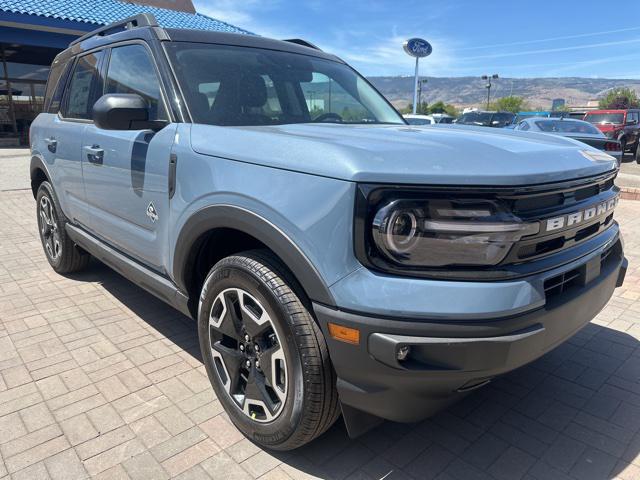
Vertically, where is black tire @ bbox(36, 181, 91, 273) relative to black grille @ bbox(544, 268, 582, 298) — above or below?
below

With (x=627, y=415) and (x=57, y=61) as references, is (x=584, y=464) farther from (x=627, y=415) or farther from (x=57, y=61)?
(x=57, y=61)

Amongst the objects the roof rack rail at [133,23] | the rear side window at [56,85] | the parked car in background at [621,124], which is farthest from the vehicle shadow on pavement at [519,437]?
the parked car in background at [621,124]

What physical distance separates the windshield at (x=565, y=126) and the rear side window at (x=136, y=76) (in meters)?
10.7

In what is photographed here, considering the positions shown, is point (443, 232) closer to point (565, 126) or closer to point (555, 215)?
point (555, 215)

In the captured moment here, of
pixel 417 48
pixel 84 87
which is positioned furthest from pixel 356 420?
pixel 417 48

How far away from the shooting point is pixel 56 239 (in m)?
4.59

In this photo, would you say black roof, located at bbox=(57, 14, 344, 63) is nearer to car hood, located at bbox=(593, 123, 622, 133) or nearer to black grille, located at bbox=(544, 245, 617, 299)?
black grille, located at bbox=(544, 245, 617, 299)

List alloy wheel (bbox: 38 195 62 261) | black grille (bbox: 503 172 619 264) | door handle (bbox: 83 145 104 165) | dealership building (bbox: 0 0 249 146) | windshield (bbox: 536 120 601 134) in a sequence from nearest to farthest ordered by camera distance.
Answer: black grille (bbox: 503 172 619 264) → door handle (bbox: 83 145 104 165) → alloy wheel (bbox: 38 195 62 261) → windshield (bbox: 536 120 601 134) → dealership building (bbox: 0 0 249 146)

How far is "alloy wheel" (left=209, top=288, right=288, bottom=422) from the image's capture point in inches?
83.0

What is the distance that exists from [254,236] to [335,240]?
1.45 feet

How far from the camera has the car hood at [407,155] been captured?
1.69 meters

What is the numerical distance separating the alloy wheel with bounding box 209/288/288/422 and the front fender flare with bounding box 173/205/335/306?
289mm

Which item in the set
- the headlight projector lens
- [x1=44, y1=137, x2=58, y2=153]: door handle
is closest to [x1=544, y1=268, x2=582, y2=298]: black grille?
the headlight projector lens

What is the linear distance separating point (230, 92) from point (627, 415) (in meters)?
2.78
